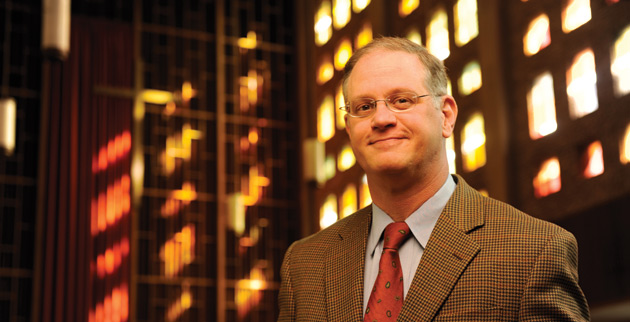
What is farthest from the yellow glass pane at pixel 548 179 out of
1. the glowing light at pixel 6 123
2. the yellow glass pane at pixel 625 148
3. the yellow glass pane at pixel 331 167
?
the glowing light at pixel 6 123

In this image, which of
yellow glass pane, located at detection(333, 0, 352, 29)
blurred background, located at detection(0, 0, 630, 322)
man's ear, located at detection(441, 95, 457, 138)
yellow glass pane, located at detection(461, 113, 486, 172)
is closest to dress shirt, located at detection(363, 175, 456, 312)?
man's ear, located at detection(441, 95, 457, 138)

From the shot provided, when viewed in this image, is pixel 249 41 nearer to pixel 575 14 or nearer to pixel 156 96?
Result: pixel 156 96

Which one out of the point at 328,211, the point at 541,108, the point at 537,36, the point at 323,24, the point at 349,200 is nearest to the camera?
the point at 541,108

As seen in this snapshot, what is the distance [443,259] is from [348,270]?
0.23 meters

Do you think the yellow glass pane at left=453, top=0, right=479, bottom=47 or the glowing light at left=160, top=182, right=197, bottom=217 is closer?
the yellow glass pane at left=453, top=0, right=479, bottom=47

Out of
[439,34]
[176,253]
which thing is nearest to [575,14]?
[439,34]

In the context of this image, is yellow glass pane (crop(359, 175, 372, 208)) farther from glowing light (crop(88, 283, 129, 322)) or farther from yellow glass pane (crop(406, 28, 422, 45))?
glowing light (crop(88, 283, 129, 322))

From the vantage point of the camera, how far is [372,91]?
1734 millimetres

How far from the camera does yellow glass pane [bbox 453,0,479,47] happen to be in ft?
36.6

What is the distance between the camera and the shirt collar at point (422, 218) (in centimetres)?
174

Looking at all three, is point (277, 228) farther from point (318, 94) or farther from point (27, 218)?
point (27, 218)

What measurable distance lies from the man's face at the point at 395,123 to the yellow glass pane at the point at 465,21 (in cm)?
957

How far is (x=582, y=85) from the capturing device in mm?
9219

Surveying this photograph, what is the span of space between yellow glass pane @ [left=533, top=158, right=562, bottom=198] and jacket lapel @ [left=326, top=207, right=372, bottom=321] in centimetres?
788
